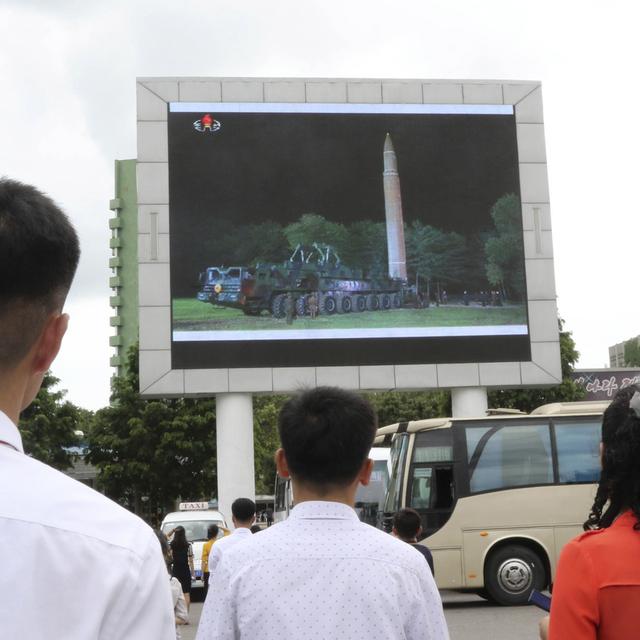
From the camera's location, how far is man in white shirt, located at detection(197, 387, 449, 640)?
10.5ft

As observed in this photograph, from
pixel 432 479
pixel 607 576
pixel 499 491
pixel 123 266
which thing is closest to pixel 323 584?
pixel 607 576

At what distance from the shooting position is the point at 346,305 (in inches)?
1085

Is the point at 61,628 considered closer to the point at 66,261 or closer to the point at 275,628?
the point at 66,261

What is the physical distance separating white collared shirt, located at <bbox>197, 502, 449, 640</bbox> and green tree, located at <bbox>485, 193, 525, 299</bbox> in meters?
25.2

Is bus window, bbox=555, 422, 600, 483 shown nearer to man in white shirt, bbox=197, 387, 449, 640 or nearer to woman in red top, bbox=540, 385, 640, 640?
man in white shirt, bbox=197, 387, 449, 640

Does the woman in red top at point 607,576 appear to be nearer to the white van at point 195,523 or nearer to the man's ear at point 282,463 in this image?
the man's ear at point 282,463

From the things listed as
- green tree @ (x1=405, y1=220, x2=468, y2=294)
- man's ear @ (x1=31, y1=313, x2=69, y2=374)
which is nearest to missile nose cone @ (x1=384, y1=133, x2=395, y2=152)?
green tree @ (x1=405, y1=220, x2=468, y2=294)

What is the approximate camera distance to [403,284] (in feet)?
90.7

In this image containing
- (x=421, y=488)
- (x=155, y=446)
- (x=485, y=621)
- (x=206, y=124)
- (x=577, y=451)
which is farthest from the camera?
(x=155, y=446)

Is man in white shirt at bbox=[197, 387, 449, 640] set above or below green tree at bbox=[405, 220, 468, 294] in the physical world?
below

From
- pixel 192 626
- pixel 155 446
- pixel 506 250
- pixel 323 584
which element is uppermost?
pixel 506 250

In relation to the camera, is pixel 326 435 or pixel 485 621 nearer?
pixel 326 435

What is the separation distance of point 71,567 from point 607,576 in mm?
1453

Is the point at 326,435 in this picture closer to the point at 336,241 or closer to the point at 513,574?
the point at 513,574
